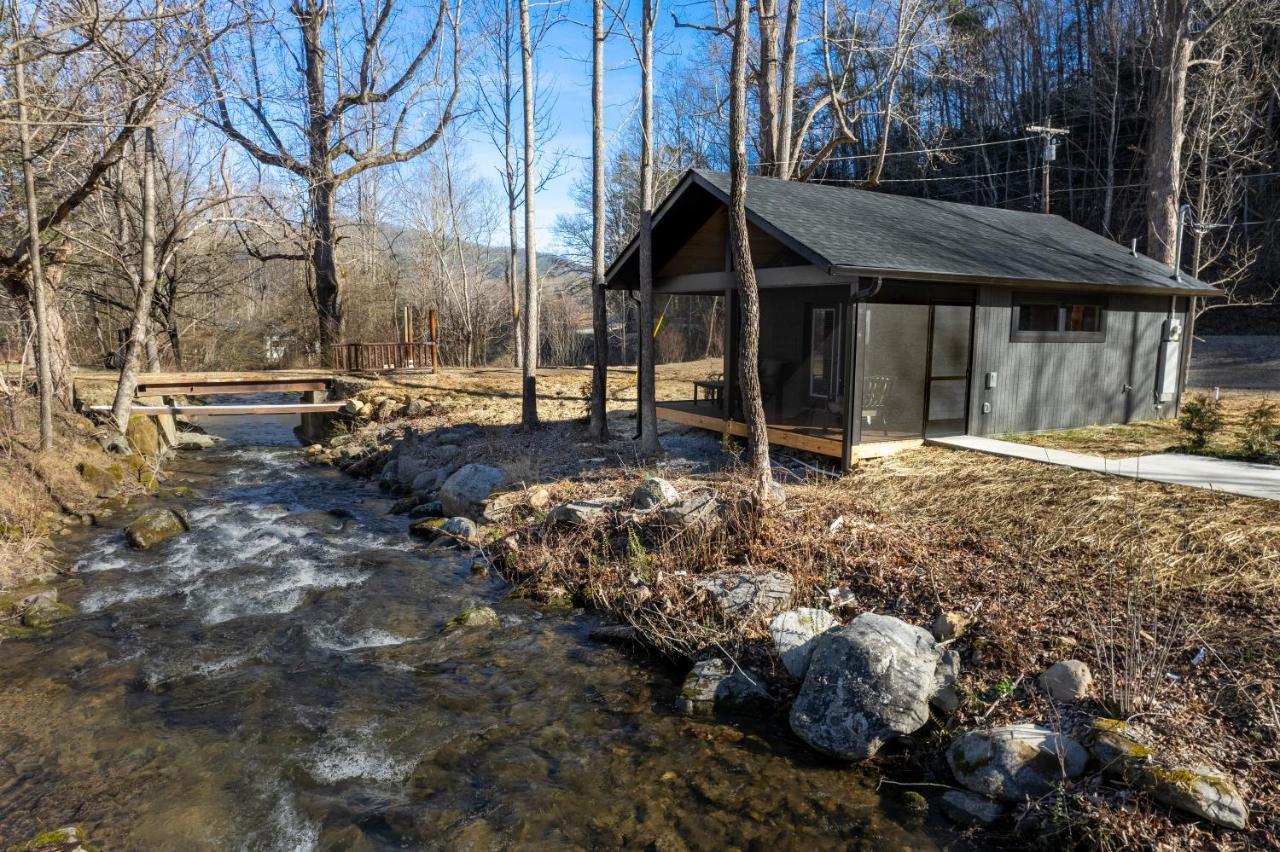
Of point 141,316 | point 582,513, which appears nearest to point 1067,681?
point 582,513

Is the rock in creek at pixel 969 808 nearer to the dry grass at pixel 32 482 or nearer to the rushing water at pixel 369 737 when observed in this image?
the rushing water at pixel 369 737

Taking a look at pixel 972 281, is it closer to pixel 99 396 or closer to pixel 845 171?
pixel 99 396

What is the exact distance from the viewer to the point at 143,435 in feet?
47.1

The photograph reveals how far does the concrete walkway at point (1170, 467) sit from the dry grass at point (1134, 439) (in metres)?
0.34

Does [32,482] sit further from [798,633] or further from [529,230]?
[798,633]

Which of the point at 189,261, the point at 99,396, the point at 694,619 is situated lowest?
the point at 694,619

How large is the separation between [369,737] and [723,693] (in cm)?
245

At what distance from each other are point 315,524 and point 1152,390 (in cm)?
1274

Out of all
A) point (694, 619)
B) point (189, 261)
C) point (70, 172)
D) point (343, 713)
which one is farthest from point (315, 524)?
point (189, 261)

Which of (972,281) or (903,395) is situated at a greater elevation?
(972,281)

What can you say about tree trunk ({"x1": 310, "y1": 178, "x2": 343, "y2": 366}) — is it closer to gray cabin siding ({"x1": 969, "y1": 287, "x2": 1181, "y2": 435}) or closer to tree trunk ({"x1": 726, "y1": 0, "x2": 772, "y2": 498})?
tree trunk ({"x1": 726, "y1": 0, "x2": 772, "y2": 498})

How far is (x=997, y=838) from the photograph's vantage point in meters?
4.18

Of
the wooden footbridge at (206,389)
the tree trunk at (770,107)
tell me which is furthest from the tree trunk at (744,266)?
the wooden footbridge at (206,389)

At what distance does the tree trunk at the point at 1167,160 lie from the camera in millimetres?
15805
